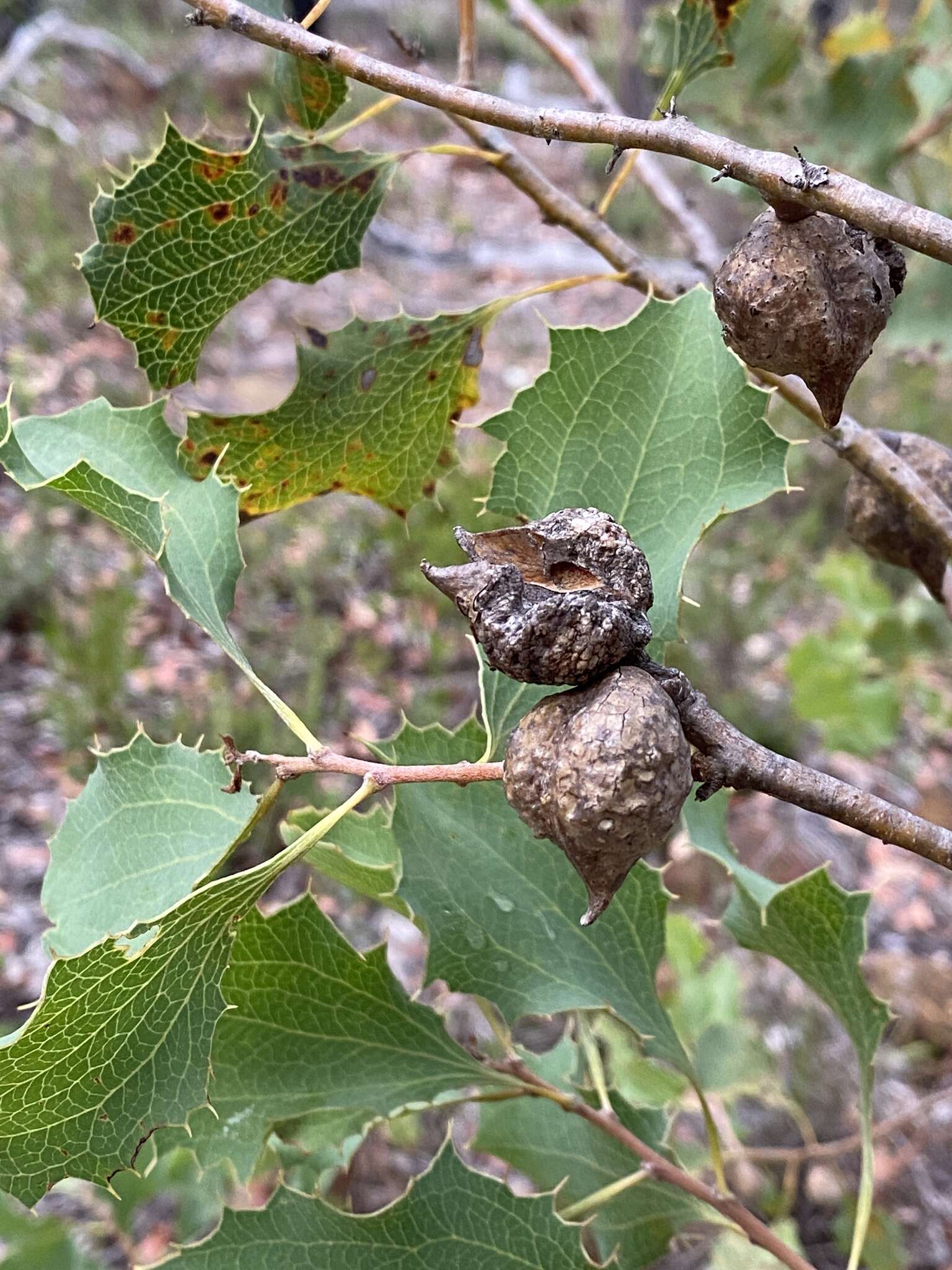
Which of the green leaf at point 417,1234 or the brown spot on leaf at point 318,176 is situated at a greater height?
the brown spot on leaf at point 318,176

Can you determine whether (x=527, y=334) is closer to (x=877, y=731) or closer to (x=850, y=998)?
(x=877, y=731)

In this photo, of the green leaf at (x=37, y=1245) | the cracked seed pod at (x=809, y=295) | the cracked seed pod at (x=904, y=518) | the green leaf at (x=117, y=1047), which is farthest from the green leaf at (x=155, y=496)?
the green leaf at (x=37, y=1245)

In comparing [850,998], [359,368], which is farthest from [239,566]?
[850,998]

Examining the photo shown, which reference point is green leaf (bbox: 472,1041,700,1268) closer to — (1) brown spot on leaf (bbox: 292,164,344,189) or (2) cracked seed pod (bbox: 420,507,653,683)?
(2) cracked seed pod (bbox: 420,507,653,683)

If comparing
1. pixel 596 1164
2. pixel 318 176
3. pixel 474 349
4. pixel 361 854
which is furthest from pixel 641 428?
pixel 596 1164

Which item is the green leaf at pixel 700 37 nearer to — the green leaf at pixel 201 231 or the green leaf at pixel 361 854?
the green leaf at pixel 201 231

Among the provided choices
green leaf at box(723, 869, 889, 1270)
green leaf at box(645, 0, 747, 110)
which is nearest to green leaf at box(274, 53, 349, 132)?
green leaf at box(645, 0, 747, 110)
